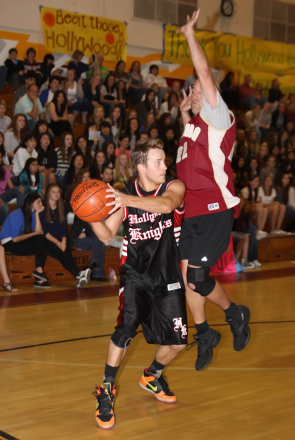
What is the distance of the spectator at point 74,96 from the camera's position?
35.0 feet

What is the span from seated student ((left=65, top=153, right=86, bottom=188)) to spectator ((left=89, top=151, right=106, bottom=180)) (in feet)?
0.75

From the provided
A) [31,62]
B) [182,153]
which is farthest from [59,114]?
[182,153]

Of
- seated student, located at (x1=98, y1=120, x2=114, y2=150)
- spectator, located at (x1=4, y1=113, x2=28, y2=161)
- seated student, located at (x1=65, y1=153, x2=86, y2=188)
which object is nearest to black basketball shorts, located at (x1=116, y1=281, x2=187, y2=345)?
seated student, located at (x1=65, y1=153, x2=86, y2=188)

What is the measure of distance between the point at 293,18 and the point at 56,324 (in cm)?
1520

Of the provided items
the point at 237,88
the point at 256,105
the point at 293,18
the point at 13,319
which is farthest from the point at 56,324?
the point at 293,18

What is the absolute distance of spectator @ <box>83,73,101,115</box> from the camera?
11148 mm

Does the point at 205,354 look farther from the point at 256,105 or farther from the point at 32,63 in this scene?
the point at 256,105

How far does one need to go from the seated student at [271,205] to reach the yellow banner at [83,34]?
221 inches

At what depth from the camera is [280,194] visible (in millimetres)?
11352

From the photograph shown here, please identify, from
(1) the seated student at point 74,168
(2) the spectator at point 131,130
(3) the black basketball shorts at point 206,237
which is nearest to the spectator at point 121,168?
(1) the seated student at point 74,168

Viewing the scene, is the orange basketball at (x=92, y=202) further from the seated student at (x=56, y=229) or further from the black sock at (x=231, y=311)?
the seated student at (x=56, y=229)

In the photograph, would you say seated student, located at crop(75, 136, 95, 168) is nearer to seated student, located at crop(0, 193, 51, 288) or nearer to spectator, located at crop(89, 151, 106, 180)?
spectator, located at crop(89, 151, 106, 180)

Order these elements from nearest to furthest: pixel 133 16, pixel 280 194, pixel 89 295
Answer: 1. pixel 89 295
2. pixel 280 194
3. pixel 133 16

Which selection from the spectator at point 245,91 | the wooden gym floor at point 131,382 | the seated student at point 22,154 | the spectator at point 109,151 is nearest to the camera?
the wooden gym floor at point 131,382
